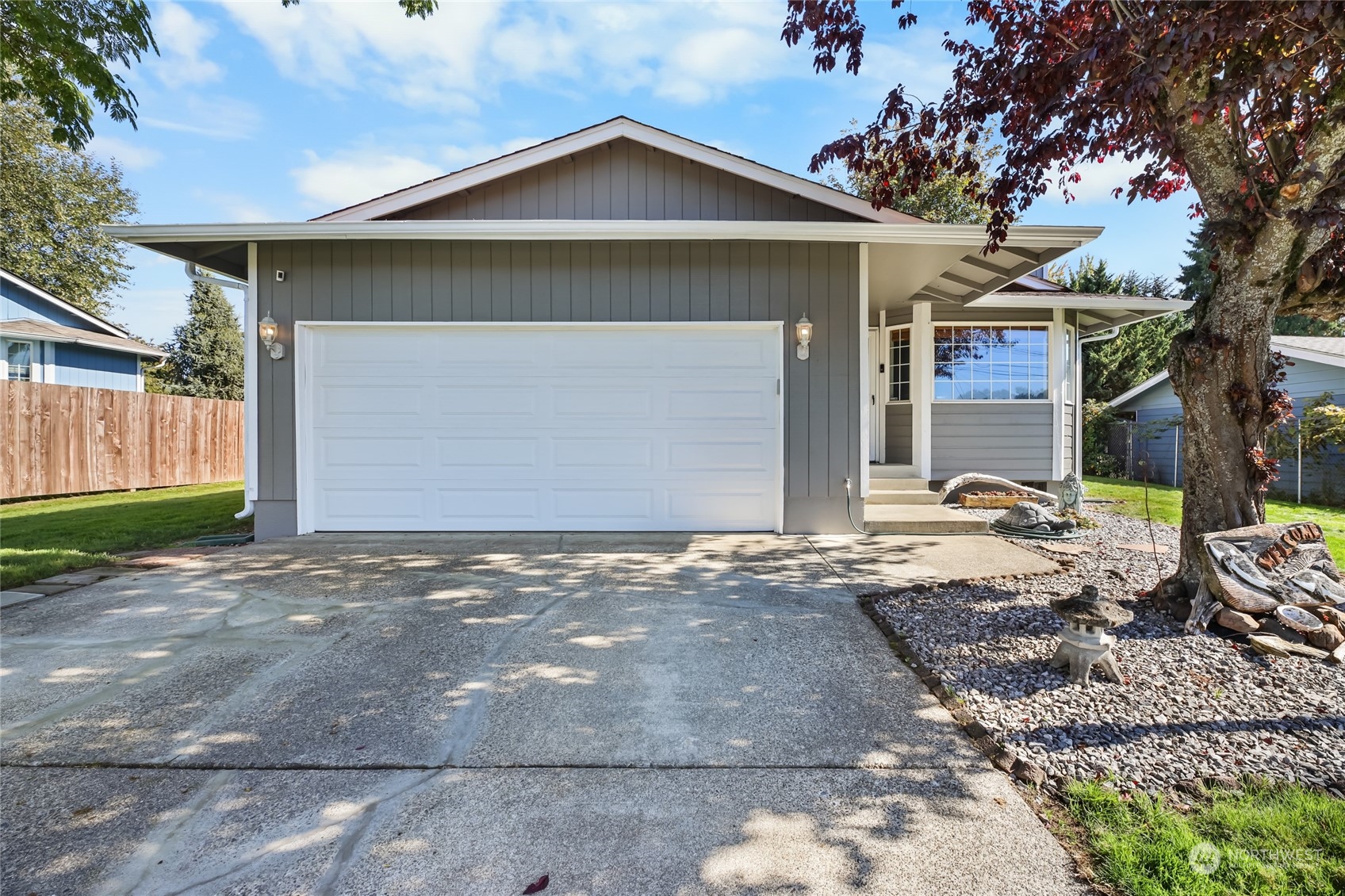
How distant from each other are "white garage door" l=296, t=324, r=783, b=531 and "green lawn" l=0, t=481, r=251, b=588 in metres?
1.71

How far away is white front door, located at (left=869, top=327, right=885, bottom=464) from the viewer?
8797mm

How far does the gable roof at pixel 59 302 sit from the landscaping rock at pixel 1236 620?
20.2 m

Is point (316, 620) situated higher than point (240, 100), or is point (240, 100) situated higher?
point (240, 100)

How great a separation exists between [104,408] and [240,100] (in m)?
5.82

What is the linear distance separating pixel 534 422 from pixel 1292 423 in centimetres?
1155

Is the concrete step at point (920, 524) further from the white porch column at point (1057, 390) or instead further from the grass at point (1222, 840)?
the grass at point (1222, 840)

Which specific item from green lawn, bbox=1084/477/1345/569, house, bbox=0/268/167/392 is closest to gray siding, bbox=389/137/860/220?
green lawn, bbox=1084/477/1345/569

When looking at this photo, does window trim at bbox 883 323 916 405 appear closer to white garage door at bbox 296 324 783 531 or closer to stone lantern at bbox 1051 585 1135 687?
white garage door at bbox 296 324 783 531

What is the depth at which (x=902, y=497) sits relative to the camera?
278 inches

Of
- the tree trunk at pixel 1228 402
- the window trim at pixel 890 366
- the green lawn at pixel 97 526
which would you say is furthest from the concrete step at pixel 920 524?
the green lawn at pixel 97 526

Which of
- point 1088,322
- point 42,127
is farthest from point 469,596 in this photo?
point 42,127

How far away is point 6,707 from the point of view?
2.48 m

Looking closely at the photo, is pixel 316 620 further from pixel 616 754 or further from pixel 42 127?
pixel 42 127

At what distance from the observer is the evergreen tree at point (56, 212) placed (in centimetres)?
1819
